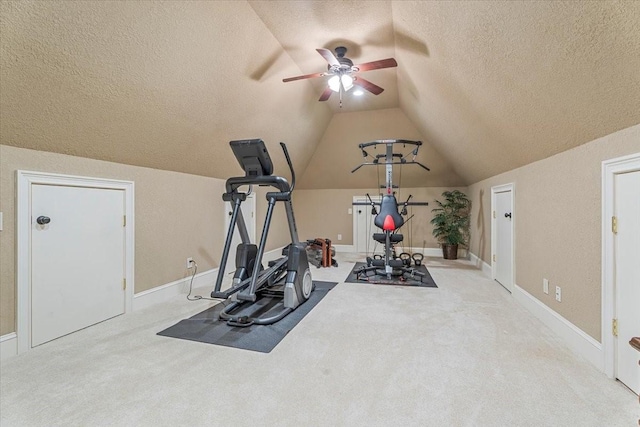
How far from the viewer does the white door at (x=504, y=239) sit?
11.1 feet

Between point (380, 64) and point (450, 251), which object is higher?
point (380, 64)

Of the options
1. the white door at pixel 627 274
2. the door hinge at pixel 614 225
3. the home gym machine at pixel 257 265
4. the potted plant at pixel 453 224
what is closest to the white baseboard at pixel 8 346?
the home gym machine at pixel 257 265

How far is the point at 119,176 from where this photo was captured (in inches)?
109

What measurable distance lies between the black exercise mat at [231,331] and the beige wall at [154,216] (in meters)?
0.90

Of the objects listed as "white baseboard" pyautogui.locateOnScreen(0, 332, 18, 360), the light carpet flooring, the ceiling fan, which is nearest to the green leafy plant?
the light carpet flooring

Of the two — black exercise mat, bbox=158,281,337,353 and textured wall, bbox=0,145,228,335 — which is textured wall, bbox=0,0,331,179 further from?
black exercise mat, bbox=158,281,337,353

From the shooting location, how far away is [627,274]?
1.66 m

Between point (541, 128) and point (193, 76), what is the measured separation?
3007 millimetres

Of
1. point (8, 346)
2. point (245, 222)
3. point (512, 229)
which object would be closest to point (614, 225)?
point (512, 229)

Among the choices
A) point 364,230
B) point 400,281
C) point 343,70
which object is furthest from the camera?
point 364,230

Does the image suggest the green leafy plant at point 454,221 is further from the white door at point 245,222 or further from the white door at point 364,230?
the white door at point 245,222

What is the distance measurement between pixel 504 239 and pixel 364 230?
3205 millimetres

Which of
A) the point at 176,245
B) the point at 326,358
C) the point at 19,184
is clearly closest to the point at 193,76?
the point at 19,184

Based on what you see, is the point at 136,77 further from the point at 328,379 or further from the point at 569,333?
the point at 569,333
